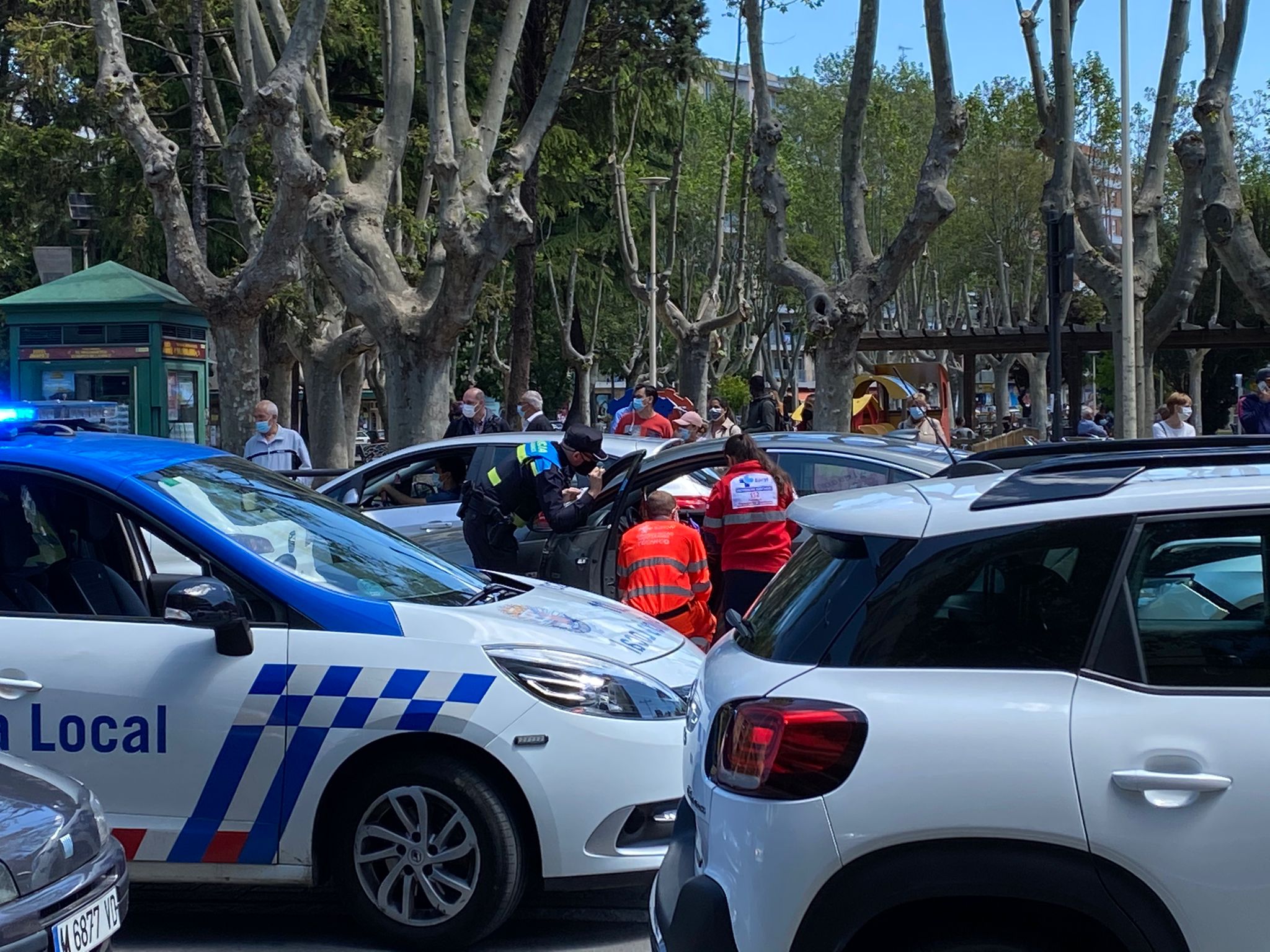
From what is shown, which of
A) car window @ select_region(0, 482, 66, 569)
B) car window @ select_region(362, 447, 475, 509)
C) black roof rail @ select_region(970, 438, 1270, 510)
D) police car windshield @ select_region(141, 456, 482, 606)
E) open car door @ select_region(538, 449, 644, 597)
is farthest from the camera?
car window @ select_region(362, 447, 475, 509)

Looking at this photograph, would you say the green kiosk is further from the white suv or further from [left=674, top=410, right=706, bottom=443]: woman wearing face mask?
the white suv

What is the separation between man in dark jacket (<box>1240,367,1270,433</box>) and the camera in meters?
14.0

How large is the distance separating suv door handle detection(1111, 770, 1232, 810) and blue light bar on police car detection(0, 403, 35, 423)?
451 cm

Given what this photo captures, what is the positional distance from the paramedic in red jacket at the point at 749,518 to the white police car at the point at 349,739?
2989 millimetres

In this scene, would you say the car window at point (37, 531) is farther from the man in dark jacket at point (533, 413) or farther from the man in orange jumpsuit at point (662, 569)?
the man in dark jacket at point (533, 413)

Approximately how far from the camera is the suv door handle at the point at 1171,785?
2.80 m

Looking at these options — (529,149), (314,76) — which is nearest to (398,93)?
(529,149)

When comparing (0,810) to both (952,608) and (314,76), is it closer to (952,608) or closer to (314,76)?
(952,608)

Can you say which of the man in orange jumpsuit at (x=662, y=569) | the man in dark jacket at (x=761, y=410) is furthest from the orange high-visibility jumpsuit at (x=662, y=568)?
the man in dark jacket at (x=761, y=410)

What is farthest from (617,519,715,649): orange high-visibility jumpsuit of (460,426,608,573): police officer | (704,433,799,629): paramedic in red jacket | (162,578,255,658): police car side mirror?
(162,578,255,658): police car side mirror

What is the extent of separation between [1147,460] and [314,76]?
17.5 meters

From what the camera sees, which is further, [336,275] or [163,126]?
[163,126]

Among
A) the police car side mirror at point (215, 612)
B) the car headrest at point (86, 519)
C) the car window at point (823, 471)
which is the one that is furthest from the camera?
the car window at point (823, 471)

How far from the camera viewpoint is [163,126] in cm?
2475
